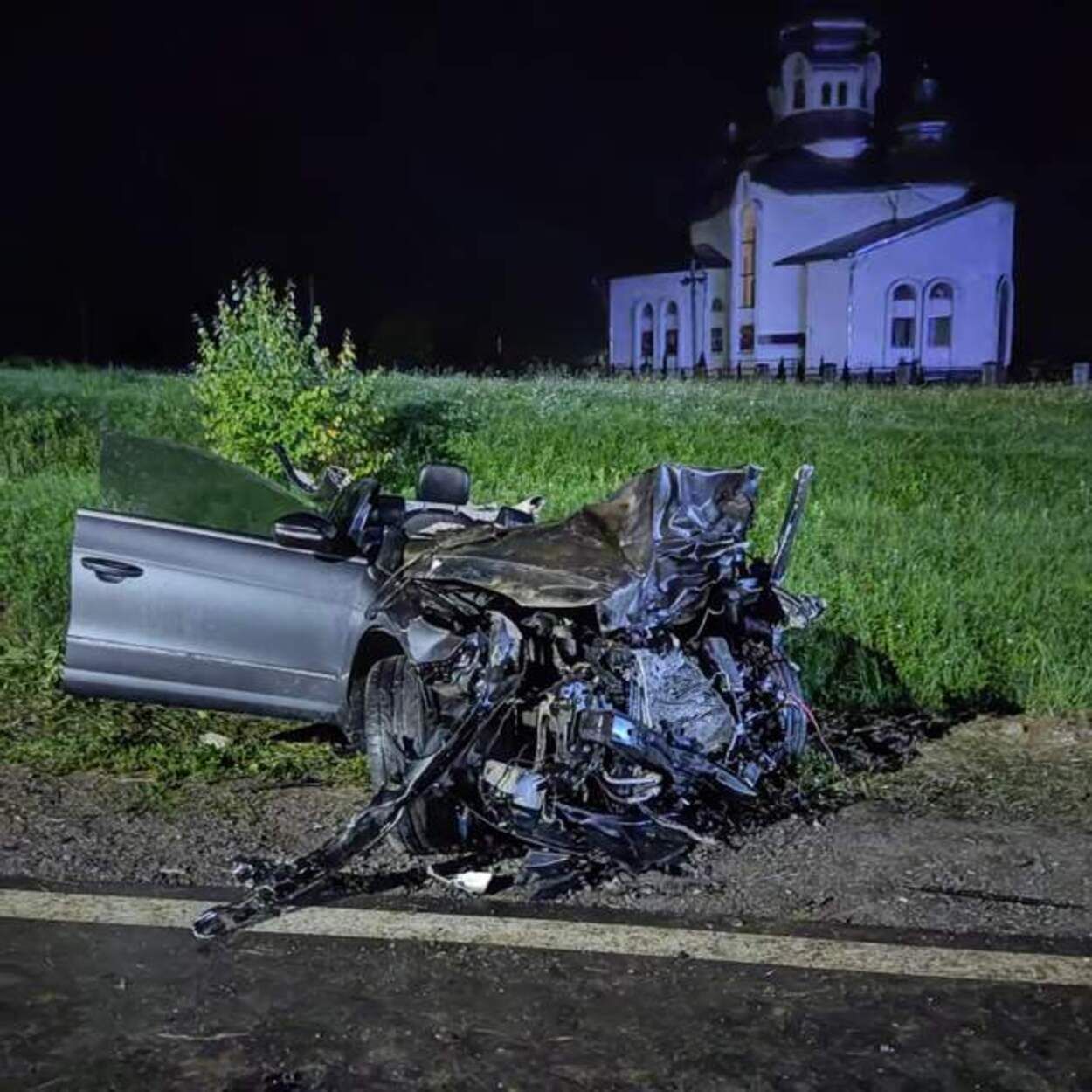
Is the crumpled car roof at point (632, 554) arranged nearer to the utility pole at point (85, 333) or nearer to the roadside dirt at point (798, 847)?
the roadside dirt at point (798, 847)

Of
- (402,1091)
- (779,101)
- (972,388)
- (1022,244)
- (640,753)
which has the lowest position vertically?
(402,1091)

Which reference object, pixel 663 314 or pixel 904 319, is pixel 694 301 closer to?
pixel 663 314

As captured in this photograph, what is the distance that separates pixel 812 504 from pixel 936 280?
2318 millimetres

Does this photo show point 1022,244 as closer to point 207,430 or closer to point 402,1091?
point 207,430

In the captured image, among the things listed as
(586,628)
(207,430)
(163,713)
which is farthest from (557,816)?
(207,430)

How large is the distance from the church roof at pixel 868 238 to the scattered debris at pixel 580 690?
22.4 feet

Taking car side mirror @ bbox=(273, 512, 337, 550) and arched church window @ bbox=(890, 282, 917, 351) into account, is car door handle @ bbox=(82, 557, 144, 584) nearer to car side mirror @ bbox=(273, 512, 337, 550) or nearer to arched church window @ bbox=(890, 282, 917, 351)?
car side mirror @ bbox=(273, 512, 337, 550)

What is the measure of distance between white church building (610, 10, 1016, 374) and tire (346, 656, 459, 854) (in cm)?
706

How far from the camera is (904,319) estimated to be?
10.9 metres

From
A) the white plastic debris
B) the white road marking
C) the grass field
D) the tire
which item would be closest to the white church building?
the grass field

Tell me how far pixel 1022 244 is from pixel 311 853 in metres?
9.29

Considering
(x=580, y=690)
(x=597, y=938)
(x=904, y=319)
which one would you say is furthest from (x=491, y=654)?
(x=904, y=319)

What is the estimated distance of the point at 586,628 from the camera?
162 inches

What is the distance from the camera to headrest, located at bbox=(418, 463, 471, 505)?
5508 millimetres
